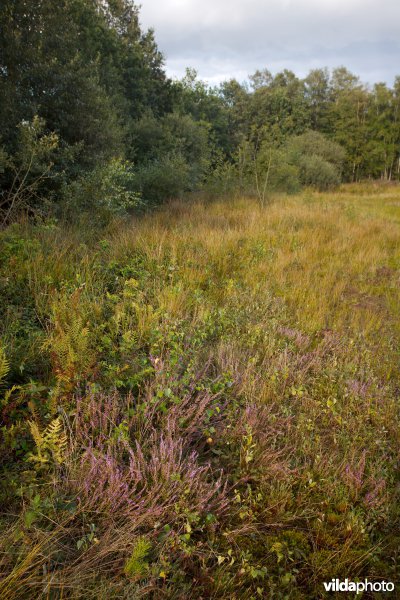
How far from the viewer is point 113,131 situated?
400 inches

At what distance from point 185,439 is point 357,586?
3.79ft

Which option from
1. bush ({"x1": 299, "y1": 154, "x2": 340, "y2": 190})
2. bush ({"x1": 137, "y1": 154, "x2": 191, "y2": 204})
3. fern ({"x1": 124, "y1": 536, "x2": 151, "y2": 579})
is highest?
bush ({"x1": 299, "y1": 154, "x2": 340, "y2": 190})

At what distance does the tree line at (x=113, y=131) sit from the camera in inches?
287

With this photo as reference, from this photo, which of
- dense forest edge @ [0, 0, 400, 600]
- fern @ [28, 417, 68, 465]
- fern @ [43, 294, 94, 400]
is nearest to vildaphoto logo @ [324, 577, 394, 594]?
dense forest edge @ [0, 0, 400, 600]

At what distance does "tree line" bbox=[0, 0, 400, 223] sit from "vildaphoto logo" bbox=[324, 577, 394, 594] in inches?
200

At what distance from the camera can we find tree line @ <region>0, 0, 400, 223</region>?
287 inches

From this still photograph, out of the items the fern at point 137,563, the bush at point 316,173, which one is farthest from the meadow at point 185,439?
the bush at point 316,173

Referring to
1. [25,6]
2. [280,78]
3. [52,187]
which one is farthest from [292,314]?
[280,78]

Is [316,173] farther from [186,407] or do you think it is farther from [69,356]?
[69,356]

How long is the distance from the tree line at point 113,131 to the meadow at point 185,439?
107 inches

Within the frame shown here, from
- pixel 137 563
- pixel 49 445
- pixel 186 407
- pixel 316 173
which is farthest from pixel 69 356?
pixel 316 173

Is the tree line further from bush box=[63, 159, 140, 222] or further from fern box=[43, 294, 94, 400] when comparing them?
fern box=[43, 294, 94, 400]

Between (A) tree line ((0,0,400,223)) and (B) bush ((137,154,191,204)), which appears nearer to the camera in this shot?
(A) tree line ((0,0,400,223))

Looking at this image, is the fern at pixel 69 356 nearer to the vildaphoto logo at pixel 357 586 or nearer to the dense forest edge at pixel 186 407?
the dense forest edge at pixel 186 407
